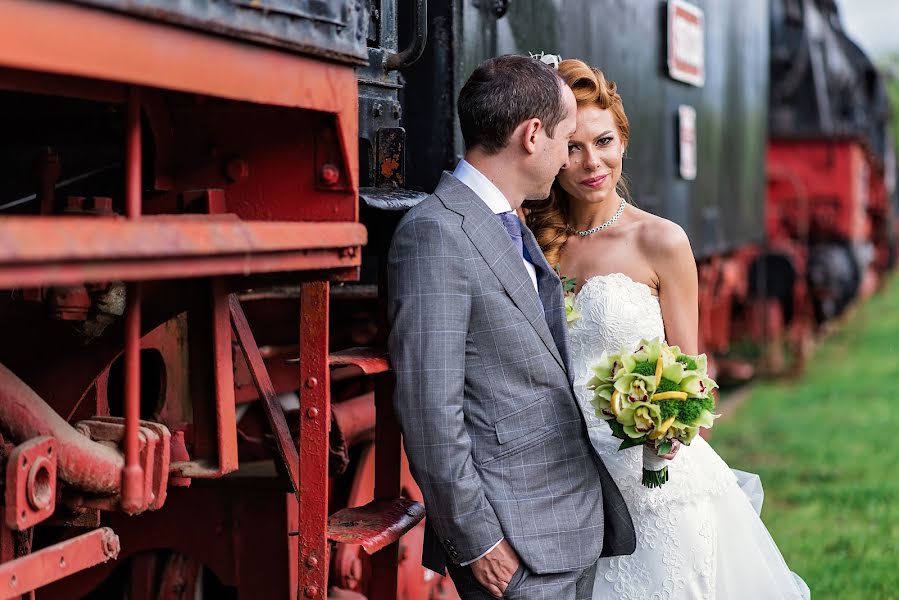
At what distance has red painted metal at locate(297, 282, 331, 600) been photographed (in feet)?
7.88

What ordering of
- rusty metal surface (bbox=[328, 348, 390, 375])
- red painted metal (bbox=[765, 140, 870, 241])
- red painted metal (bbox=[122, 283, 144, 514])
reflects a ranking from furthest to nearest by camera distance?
red painted metal (bbox=[765, 140, 870, 241])
rusty metal surface (bbox=[328, 348, 390, 375])
red painted metal (bbox=[122, 283, 144, 514])

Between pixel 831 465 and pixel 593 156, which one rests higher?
pixel 593 156

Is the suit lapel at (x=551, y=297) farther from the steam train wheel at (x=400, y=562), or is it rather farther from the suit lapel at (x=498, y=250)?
the steam train wheel at (x=400, y=562)

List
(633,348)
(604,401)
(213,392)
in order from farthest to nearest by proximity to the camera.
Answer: (633,348) → (604,401) → (213,392)

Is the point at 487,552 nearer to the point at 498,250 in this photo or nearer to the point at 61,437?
the point at 498,250

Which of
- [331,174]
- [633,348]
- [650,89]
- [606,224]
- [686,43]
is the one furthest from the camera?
[686,43]

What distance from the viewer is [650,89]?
5.34 meters

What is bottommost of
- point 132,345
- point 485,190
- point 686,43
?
point 132,345

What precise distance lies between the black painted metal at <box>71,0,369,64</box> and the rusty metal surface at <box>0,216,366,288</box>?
30 cm

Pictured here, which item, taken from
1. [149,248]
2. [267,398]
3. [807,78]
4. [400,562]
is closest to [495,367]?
[267,398]

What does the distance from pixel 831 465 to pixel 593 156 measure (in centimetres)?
493

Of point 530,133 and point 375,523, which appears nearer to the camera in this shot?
point 530,133

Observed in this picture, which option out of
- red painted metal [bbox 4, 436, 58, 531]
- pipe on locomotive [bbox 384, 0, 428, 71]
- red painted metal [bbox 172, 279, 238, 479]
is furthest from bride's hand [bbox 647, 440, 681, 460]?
red painted metal [bbox 4, 436, 58, 531]

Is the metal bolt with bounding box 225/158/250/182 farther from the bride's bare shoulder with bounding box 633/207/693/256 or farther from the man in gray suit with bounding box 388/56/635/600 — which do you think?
the bride's bare shoulder with bounding box 633/207/693/256
